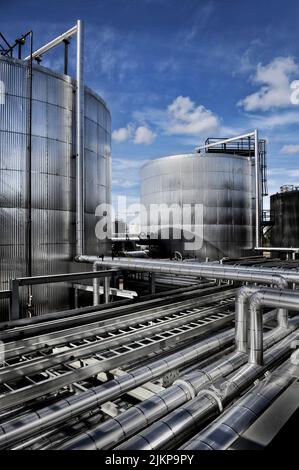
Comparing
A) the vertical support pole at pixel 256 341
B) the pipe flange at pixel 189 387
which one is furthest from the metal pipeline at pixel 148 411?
the vertical support pole at pixel 256 341

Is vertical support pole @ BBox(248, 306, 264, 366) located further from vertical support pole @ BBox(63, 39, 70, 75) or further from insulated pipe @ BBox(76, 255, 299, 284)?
vertical support pole @ BBox(63, 39, 70, 75)

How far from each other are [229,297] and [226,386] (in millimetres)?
5374

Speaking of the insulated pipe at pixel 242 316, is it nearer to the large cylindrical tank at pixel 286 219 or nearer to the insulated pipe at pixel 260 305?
the insulated pipe at pixel 260 305

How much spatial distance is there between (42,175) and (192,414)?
9406 millimetres

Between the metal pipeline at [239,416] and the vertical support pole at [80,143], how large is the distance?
8.81 m

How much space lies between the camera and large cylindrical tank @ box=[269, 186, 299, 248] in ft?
70.1

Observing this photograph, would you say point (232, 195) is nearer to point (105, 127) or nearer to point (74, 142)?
point (105, 127)

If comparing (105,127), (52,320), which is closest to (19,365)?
(52,320)

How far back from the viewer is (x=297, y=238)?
2109 centimetres

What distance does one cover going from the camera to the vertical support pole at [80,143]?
10.9 meters

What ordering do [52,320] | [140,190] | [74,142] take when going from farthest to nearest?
[140,190], [74,142], [52,320]

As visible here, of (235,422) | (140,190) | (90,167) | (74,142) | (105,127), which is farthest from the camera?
(140,190)

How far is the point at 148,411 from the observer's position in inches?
112

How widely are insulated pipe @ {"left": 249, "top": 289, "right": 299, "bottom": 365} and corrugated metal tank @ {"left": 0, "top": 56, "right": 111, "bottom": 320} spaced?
8000 mm
